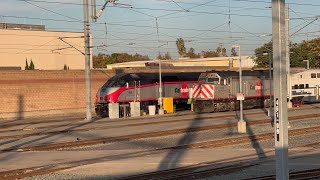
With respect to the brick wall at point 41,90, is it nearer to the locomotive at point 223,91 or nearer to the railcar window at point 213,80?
the locomotive at point 223,91

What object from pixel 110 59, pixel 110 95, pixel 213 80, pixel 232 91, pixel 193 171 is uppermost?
pixel 110 59

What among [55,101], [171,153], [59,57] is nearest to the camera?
[171,153]

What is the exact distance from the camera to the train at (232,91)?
42781 mm

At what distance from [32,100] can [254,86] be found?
1901 cm

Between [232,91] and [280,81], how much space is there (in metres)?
37.3

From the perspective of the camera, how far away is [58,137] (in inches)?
965

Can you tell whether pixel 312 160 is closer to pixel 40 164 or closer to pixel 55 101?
pixel 40 164

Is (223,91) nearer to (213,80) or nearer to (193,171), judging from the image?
(213,80)

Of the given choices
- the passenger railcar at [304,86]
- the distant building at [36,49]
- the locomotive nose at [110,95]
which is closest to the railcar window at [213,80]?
the locomotive nose at [110,95]

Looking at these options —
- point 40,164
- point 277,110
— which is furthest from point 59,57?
point 277,110

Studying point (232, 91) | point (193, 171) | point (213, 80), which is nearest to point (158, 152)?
point (193, 171)

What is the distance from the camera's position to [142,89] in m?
42.4

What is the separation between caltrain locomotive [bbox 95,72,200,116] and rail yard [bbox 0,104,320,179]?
36.2 feet

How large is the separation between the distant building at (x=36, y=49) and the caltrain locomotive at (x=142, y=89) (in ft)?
93.4
